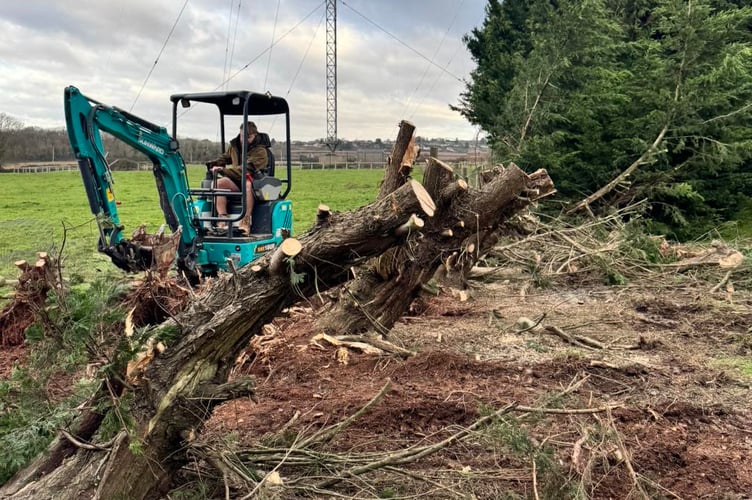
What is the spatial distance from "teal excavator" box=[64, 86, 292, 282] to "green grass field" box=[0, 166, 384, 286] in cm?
45

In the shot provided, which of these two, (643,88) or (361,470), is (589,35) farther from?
(361,470)

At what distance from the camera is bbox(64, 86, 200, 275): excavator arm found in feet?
19.4

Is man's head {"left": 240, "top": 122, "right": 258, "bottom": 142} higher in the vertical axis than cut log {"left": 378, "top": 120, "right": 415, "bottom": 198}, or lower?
higher

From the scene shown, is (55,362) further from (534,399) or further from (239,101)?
(239,101)

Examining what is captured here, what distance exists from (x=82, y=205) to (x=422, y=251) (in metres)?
19.4

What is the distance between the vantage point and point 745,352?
5336 millimetres

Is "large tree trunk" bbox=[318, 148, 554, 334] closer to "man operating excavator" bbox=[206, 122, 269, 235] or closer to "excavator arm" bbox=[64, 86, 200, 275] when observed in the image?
"excavator arm" bbox=[64, 86, 200, 275]

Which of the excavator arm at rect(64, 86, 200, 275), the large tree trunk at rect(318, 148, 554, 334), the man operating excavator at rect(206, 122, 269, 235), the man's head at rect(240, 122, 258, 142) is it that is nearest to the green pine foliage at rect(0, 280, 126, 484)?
the large tree trunk at rect(318, 148, 554, 334)

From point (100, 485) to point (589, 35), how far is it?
486 inches

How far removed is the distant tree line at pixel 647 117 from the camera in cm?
1112

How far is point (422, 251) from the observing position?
195 inches

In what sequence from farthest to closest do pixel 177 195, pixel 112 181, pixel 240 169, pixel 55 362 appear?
pixel 240 169 < pixel 177 195 < pixel 112 181 < pixel 55 362

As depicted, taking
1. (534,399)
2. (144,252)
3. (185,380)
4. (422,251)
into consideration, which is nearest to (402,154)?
(422,251)

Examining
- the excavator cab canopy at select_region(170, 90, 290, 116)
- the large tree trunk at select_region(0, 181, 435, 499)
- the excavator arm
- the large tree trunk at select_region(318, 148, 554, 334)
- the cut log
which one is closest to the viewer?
the large tree trunk at select_region(0, 181, 435, 499)
